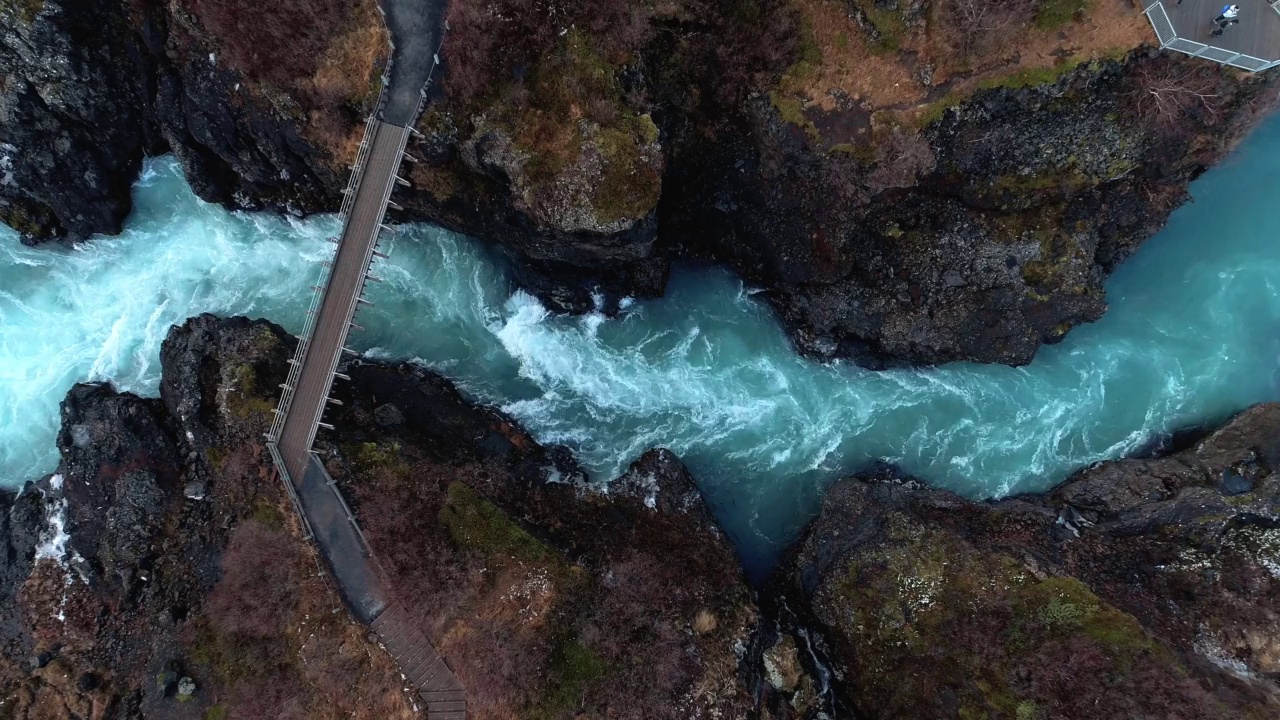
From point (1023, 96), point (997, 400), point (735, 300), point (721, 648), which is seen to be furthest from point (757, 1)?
point (721, 648)

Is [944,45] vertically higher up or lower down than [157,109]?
higher up

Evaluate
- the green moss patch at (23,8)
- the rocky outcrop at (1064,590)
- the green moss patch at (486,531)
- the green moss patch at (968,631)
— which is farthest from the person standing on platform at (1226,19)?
the green moss patch at (23,8)

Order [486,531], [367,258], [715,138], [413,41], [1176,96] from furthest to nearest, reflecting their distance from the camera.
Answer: [715,138], [367,258], [486,531], [413,41], [1176,96]

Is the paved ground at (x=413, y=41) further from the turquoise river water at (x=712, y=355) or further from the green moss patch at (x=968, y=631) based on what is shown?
the green moss patch at (x=968, y=631)

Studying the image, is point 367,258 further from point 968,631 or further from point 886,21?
point 968,631

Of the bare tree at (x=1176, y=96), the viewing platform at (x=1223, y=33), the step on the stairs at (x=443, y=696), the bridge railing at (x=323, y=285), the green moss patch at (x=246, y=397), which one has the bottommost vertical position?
the step on the stairs at (x=443, y=696)

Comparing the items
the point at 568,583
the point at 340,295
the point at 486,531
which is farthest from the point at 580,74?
the point at 568,583
